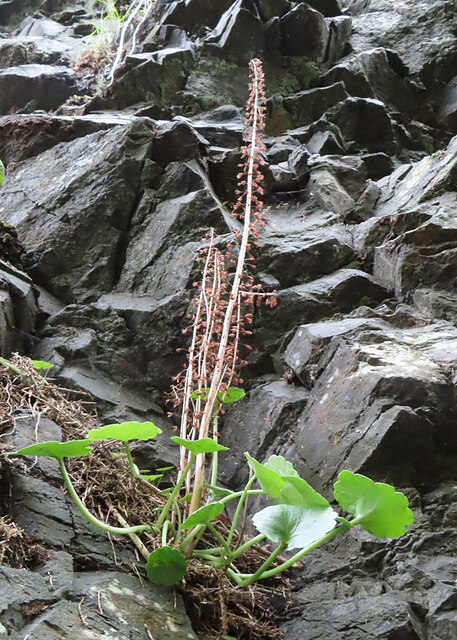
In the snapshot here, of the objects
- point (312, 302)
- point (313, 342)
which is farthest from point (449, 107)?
point (313, 342)

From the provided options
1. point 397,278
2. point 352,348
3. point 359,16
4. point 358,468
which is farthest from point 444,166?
point 359,16

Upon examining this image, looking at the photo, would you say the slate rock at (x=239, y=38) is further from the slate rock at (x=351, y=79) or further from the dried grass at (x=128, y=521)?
the dried grass at (x=128, y=521)

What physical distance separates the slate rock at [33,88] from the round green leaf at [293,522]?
5858mm

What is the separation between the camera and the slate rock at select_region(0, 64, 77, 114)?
6133mm

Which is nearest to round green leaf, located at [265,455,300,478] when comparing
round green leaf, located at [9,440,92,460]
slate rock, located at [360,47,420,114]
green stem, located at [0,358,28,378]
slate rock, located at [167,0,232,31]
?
round green leaf, located at [9,440,92,460]

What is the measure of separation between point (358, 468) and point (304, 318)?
4.43 feet

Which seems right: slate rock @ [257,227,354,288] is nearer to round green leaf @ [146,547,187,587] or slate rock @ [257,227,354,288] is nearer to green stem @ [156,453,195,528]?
green stem @ [156,453,195,528]

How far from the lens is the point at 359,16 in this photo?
833cm

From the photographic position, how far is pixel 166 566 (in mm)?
1673

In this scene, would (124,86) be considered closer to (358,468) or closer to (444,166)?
(444,166)

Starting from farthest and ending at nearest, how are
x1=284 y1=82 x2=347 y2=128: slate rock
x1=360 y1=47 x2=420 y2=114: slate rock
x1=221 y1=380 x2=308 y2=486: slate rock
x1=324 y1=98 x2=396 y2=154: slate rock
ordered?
x1=360 y1=47 x2=420 y2=114: slate rock
x1=284 y1=82 x2=347 y2=128: slate rock
x1=324 y1=98 x2=396 y2=154: slate rock
x1=221 y1=380 x2=308 y2=486: slate rock

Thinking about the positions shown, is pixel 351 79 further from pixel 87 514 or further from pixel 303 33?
pixel 87 514

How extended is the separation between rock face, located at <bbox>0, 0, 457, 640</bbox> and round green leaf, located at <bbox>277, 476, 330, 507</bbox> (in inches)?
20.8

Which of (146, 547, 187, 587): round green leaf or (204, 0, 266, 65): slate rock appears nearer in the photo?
(146, 547, 187, 587): round green leaf
